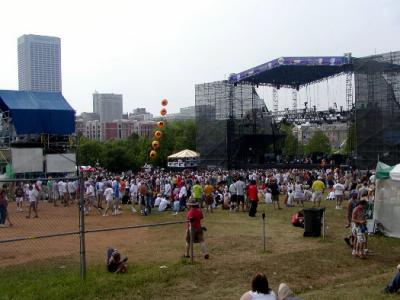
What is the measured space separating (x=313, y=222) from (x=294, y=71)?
1665 inches

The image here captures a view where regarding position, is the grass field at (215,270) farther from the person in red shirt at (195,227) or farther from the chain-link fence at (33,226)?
the chain-link fence at (33,226)

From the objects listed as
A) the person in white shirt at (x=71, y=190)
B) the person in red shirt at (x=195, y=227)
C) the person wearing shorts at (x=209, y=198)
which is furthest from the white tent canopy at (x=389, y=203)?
the person in white shirt at (x=71, y=190)

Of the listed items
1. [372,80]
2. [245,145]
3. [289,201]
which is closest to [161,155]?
[245,145]

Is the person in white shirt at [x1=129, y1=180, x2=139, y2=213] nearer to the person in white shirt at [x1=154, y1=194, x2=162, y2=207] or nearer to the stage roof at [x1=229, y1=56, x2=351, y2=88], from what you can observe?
the person in white shirt at [x1=154, y1=194, x2=162, y2=207]

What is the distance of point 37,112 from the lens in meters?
38.2

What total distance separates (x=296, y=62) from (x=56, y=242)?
133ft

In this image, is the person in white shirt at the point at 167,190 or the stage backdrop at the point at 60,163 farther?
the stage backdrop at the point at 60,163

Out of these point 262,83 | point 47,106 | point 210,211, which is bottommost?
point 210,211

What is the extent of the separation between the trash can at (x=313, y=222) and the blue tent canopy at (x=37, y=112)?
27.6m

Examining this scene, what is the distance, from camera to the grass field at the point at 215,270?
9656 mm

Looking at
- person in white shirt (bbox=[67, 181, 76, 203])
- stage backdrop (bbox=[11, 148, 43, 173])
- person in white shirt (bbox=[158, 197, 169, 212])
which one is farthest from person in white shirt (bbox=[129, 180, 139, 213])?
stage backdrop (bbox=[11, 148, 43, 173])

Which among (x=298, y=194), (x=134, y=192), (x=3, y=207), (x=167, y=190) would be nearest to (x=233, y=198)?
(x=298, y=194)

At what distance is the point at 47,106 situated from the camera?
129 ft

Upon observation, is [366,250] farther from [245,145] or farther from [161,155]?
[161,155]
